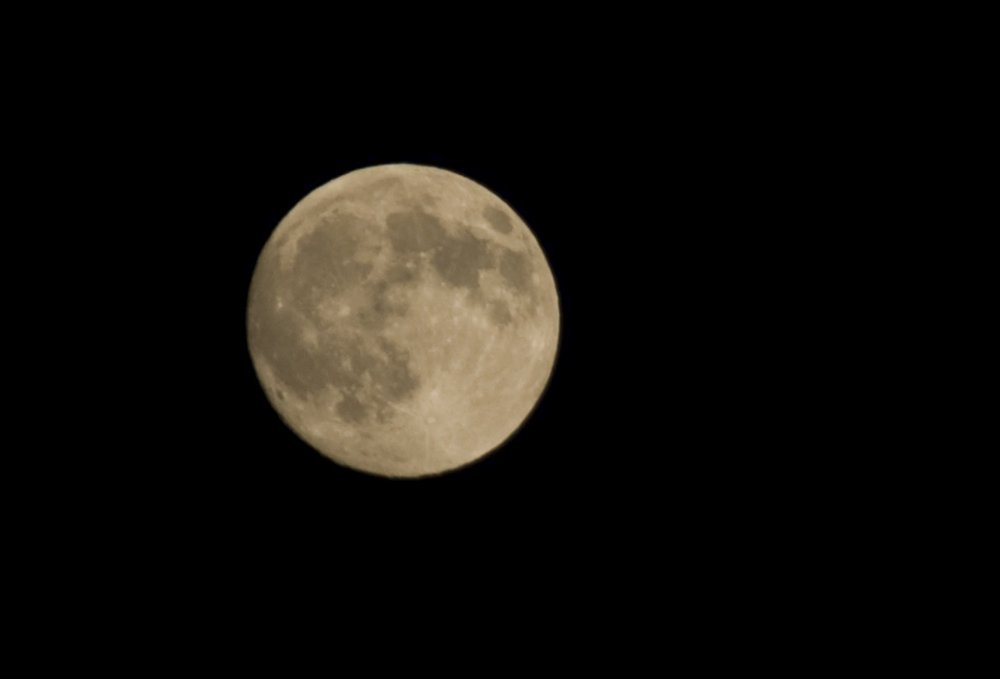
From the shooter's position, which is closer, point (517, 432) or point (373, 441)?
point (373, 441)

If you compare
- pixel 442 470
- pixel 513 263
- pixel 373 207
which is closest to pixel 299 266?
pixel 373 207

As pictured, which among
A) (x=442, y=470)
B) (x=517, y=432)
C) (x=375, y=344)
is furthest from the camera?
(x=517, y=432)

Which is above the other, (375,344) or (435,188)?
(435,188)

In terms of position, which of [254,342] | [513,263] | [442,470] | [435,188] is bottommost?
[442,470]

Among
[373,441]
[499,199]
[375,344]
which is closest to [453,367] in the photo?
[375,344]

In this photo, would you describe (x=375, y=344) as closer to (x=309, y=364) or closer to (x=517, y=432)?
(x=309, y=364)

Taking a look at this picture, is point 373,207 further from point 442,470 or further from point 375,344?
point 442,470

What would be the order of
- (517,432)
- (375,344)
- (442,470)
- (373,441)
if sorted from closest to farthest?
(375,344), (373,441), (442,470), (517,432)
